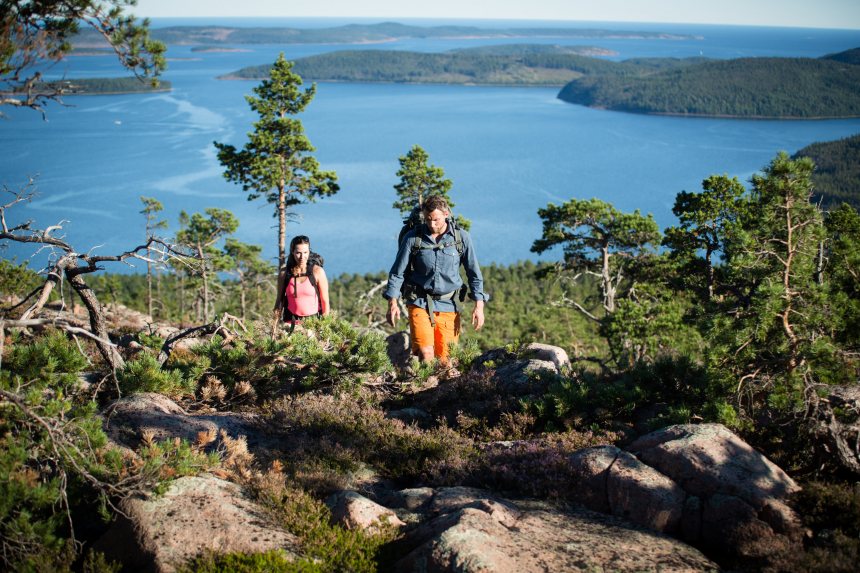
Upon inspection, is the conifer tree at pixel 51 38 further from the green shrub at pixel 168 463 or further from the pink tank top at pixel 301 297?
the green shrub at pixel 168 463

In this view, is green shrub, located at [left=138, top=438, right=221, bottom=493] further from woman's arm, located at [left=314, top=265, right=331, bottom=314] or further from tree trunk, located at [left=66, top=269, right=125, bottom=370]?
woman's arm, located at [left=314, top=265, right=331, bottom=314]

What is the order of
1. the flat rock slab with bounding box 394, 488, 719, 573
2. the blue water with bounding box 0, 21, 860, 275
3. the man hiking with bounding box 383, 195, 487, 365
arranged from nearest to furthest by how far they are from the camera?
the flat rock slab with bounding box 394, 488, 719, 573 → the man hiking with bounding box 383, 195, 487, 365 → the blue water with bounding box 0, 21, 860, 275

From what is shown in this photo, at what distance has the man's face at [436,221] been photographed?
7.21 m

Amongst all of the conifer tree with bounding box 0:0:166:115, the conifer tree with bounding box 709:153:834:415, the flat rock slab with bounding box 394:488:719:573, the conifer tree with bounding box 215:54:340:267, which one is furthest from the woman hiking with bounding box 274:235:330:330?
the conifer tree with bounding box 215:54:340:267

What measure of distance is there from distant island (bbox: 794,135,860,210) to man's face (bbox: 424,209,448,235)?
80.4 m

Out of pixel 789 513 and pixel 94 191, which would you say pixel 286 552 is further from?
pixel 94 191

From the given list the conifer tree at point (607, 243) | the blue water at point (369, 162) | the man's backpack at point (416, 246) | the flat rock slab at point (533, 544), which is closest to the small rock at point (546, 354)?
the man's backpack at point (416, 246)

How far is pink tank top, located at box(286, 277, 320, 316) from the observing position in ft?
26.0

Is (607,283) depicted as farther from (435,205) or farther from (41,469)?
(41,469)

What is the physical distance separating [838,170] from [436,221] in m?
112

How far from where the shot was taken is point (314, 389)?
279 inches

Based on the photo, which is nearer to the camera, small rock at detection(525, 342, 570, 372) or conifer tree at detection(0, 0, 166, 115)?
conifer tree at detection(0, 0, 166, 115)

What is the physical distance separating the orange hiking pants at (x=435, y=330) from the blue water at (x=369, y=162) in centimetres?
4088

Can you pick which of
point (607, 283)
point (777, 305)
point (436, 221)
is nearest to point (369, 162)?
point (607, 283)
